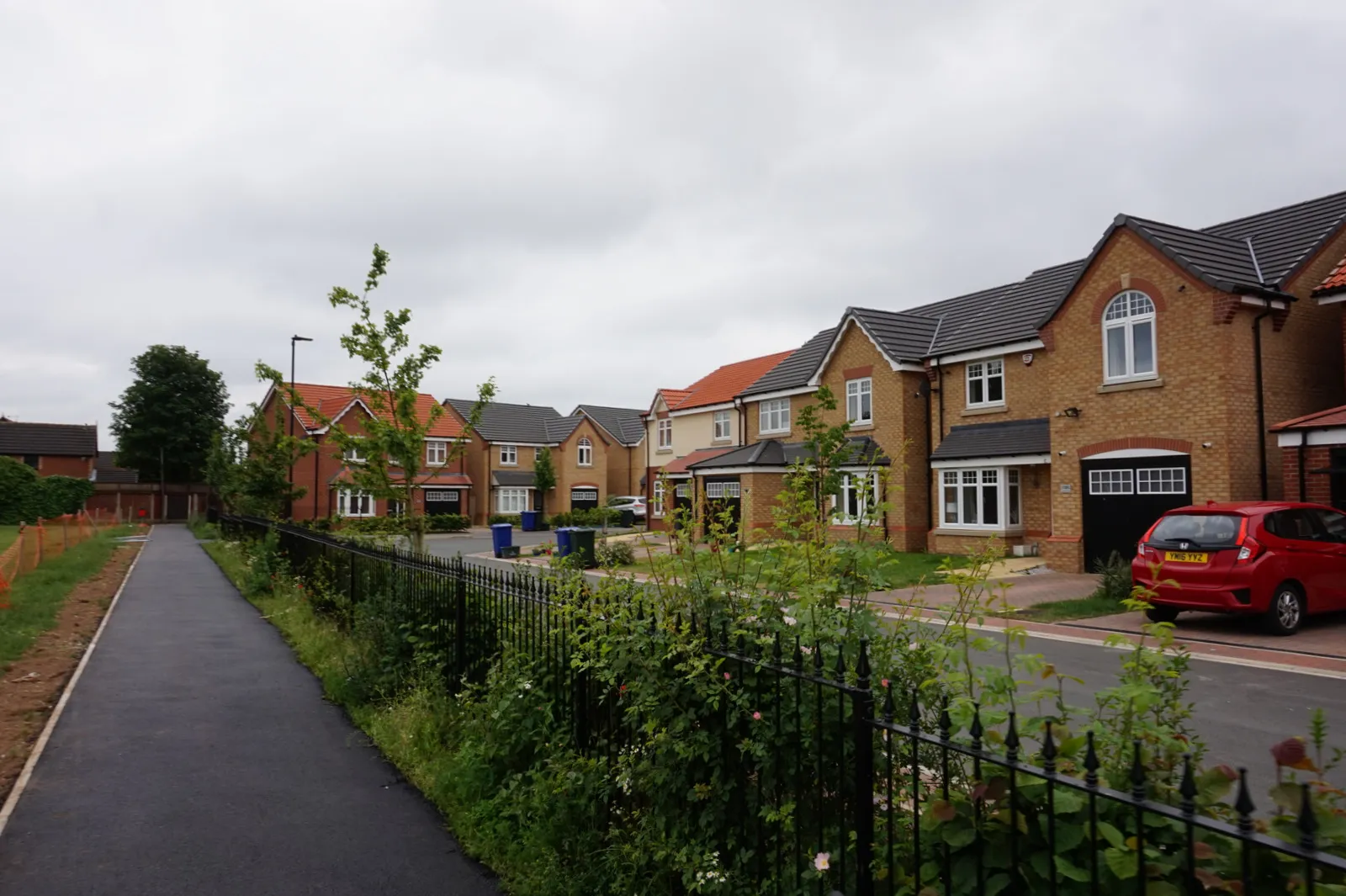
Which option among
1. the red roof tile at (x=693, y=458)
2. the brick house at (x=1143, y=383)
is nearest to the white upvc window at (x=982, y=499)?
the brick house at (x=1143, y=383)

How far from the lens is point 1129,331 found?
17891mm

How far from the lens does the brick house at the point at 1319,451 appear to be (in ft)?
45.0

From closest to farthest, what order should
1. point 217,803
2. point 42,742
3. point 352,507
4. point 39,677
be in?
point 217,803, point 42,742, point 39,677, point 352,507

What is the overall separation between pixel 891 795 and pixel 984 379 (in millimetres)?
23007

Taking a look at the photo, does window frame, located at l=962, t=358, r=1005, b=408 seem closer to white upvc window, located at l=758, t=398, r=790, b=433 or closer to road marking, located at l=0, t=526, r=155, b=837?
white upvc window, located at l=758, t=398, r=790, b=433

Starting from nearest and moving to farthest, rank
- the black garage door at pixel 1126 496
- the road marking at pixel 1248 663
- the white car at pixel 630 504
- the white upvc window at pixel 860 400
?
1. the road marking at pixel 1248 663
2. the black garage door at pixel 1126 496
3. the white upvc window at pixel 860 400
4. the white car at pixel 630 504

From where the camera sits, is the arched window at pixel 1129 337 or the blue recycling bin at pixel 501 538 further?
the blue recycling bin at pixel 501 538

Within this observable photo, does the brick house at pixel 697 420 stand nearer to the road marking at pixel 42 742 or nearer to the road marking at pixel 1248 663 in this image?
the road marking at pixel 1248 663

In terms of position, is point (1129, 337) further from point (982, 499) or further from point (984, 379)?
point (982, 499)

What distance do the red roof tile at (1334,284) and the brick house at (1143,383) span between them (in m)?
0.06

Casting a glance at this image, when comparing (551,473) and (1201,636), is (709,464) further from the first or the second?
(551,473)

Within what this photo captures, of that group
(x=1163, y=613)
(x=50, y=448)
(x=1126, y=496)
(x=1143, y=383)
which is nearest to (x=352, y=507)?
(x=50, y=448)

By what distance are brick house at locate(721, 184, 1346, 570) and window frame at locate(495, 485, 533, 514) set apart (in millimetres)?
36030

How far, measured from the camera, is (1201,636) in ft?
38.3
